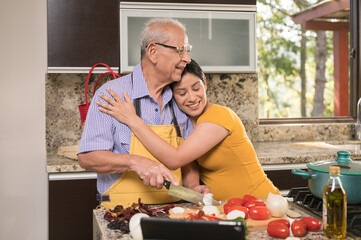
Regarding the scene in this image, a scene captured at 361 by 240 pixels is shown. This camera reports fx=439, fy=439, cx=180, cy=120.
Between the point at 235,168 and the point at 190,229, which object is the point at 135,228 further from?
the point at 235,168

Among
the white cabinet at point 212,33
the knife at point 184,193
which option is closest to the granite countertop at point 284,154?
the white cabinet at point 212,33

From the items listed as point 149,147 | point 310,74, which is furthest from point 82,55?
point 310,74

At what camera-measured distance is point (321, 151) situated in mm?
2961

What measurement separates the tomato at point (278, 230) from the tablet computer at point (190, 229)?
290 mm

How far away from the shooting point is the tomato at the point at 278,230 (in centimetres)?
127

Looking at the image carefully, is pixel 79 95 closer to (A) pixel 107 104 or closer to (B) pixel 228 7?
(B) pixel 228 7

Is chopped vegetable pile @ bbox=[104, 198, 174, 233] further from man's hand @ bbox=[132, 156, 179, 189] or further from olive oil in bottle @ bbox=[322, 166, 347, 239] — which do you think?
olive oil in bottle @ bbox=[322, 166, 347, 239]

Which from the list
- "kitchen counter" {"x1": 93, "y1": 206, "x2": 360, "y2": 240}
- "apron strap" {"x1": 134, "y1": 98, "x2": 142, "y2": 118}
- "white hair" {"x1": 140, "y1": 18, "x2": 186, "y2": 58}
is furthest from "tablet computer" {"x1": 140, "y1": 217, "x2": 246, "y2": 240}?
"white hair" {"x1": 140, "y1": 18, "x2": 186, "y2": 58}

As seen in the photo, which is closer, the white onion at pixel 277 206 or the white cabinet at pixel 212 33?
the white onion at pixel 277 206

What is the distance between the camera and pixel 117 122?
5.93ft

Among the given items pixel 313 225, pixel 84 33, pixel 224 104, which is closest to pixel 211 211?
pixel 313 225

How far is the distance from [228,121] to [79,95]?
1.64 m

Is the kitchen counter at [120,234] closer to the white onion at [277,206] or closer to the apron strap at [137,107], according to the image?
the white onion at [277,206]

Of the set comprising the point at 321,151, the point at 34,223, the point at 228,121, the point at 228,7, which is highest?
the point at 228,7
